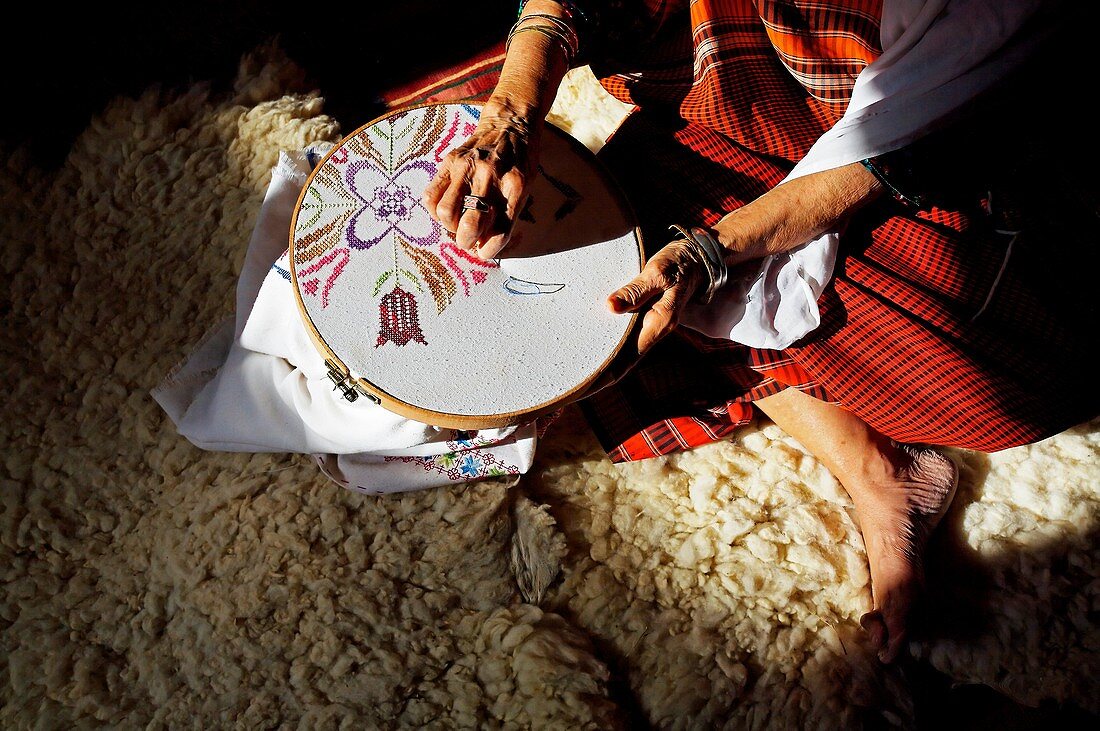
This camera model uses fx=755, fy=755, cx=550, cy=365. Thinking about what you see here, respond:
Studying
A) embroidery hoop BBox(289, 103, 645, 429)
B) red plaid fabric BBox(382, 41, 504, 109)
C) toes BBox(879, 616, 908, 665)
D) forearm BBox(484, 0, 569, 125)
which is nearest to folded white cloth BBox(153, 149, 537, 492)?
embroidery hoop BBox(289, 103, 645, 429)

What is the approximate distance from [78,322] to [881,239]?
1.46m

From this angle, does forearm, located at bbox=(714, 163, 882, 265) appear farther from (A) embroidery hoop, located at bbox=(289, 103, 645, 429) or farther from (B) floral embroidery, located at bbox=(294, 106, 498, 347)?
(B) floral embroidery, located at bbox=(294, 106, 498, 347)

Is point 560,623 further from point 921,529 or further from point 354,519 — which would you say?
point 921,529

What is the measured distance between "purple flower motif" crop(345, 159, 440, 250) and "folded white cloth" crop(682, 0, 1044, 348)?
470 mm

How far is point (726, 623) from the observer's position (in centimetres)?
129

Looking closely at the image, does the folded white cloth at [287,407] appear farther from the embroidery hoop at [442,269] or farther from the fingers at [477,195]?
the fingers at [477,195]

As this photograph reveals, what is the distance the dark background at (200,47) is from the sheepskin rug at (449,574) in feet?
1.07

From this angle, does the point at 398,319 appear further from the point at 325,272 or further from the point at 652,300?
the point at 652,300

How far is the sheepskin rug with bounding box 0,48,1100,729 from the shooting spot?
1.19m

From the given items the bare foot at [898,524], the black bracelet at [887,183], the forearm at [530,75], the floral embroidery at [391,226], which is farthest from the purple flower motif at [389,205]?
the bare foot at [898,524]

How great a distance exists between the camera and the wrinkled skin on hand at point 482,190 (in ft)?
3.06

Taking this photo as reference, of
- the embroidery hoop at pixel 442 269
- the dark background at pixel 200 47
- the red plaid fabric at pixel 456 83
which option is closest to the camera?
the embroidery hoop at pixel 442 269

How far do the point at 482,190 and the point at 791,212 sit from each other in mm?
432

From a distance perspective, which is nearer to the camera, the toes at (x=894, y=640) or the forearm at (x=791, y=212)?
the forearm at (x=791, y=212)
